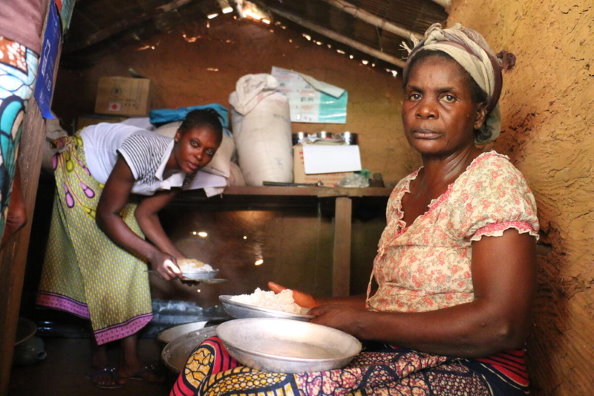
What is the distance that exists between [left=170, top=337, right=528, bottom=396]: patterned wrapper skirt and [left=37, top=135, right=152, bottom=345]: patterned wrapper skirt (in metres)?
1.97

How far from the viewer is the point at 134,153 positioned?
2879 millimetres

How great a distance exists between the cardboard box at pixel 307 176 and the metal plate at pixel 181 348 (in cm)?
169

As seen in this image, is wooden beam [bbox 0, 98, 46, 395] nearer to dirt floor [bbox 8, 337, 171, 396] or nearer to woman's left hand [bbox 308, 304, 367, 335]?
dirt floor [bbox 8, 337, 171, 396]

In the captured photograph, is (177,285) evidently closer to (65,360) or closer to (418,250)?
(65,360)

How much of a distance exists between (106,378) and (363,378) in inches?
92.3

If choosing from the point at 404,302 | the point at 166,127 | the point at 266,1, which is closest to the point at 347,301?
the point at 404,302

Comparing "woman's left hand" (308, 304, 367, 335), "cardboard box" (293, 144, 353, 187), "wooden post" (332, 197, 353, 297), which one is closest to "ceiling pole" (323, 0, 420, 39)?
"cardboard box" (293, 144, 353, 187)

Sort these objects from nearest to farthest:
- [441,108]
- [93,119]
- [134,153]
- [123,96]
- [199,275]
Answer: [441,108] < [199,275] < [134,153] < [93,119] < [123,96]

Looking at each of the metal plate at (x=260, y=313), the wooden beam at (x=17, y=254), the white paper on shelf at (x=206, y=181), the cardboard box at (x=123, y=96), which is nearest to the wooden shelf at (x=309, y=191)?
the white paper on shelf at (x=206, y=181)

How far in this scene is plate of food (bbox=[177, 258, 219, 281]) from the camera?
2.77 m

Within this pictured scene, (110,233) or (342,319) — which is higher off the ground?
(110,233)

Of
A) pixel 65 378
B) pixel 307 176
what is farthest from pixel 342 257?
pixel 65 378

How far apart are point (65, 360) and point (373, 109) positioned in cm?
316

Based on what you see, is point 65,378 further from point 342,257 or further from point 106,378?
point 342,257
